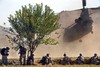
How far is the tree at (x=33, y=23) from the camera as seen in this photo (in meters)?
43.8

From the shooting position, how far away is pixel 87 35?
60.7 meters

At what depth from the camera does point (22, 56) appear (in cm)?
4203

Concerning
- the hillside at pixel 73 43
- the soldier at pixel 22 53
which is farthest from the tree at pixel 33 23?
the hillside at pixel 73 43

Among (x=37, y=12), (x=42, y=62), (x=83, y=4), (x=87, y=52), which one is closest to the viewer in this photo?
(x=42, y=62)

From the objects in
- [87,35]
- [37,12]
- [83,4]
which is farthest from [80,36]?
[37,12]

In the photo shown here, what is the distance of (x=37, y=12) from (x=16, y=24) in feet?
9.53

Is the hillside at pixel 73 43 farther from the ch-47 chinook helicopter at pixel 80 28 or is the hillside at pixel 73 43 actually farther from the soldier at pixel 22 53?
the soldier at pixel 22 53

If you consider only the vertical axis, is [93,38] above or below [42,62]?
above

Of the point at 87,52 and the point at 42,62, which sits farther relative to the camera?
the point at 87,52

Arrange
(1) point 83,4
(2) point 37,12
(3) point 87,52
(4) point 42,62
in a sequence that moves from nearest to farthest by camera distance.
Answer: (4) point 42,62
(2) point 37,12
(3) point 87,52
(1) point 83,4

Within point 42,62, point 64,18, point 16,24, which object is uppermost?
point 64,18

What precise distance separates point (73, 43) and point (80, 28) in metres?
2.76

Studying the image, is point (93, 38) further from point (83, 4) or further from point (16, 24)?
point (16, 24)

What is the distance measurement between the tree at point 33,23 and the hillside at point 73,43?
38.0ft
